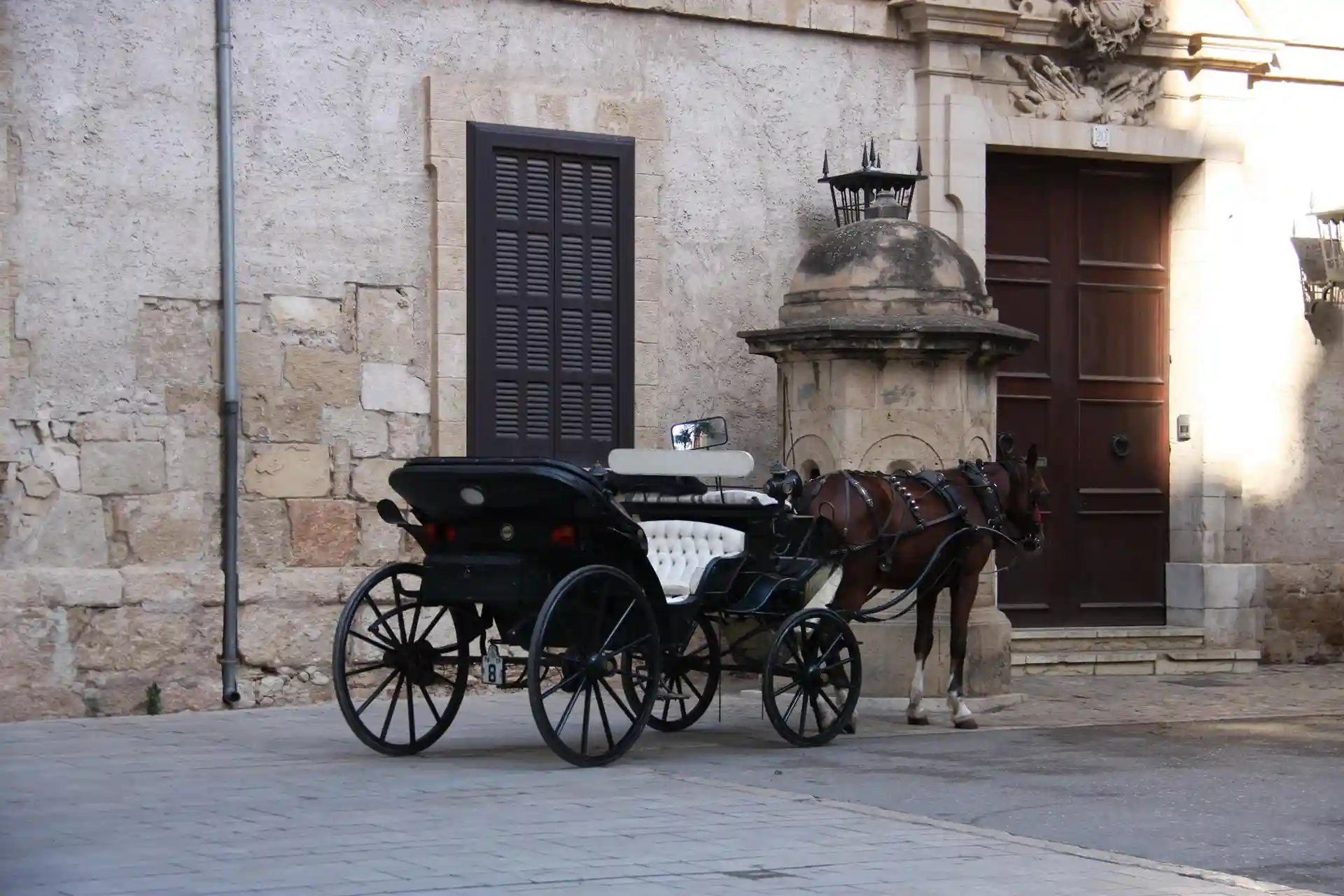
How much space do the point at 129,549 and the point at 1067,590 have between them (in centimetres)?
702

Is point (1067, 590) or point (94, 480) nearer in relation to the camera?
point (94, 480)

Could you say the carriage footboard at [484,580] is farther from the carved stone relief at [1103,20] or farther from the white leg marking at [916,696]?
the carved stone relief at [1103,20]

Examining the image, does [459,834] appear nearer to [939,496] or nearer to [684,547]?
[684,547]

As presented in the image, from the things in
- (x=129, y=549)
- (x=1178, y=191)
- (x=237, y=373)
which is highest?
(x=1178, y=191)

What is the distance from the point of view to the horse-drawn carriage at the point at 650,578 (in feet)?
28.6

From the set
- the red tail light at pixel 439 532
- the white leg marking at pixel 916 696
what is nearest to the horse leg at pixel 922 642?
the white leg marking at pixel 916 696

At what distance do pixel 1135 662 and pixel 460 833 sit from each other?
8.49 metres

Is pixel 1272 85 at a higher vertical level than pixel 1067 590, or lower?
higher

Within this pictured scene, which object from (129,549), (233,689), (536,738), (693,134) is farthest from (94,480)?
(693,134)

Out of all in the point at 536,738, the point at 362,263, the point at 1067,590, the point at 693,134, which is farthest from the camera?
the point at 1067,590

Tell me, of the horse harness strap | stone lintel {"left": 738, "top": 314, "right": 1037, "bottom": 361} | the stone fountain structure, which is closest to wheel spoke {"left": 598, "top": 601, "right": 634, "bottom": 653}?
the horse harness strap

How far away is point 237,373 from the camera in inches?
458

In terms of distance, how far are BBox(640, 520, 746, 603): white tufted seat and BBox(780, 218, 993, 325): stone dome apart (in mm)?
2637

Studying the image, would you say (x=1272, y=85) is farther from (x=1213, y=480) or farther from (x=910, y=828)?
(x=910, y=828)
